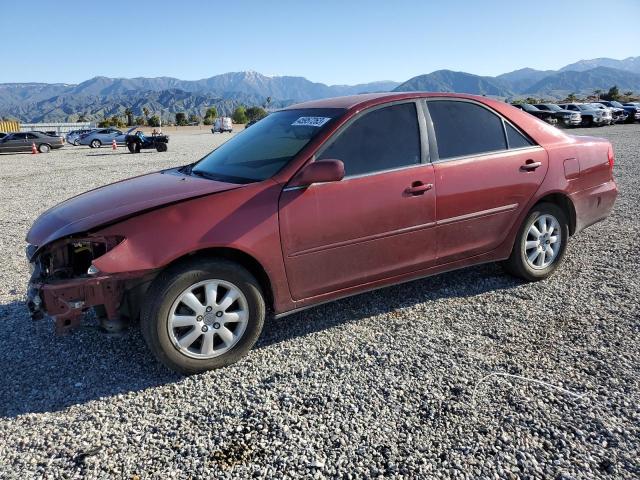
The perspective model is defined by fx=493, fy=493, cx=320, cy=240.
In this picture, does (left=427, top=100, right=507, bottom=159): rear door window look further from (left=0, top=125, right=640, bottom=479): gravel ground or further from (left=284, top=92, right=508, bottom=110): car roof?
(left=0, top=125, right=640, bottom=479): gravel ground

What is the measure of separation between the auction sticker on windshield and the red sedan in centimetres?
2

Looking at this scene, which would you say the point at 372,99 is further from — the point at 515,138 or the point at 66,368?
the point at 66,368

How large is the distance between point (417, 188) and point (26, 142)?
101 ft

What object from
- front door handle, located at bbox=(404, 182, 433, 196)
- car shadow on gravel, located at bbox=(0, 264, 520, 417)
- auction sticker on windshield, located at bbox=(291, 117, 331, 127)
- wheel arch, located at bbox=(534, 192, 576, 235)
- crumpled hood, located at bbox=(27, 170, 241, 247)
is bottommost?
car shadow on gravel, located at bbox=(0, 264, 520, 417)

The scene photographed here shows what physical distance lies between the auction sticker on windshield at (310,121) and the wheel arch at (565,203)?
2.15 metres

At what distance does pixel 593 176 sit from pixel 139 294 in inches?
167

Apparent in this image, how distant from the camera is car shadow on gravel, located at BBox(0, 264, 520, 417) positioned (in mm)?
3049

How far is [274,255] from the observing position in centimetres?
324

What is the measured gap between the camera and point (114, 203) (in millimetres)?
3324

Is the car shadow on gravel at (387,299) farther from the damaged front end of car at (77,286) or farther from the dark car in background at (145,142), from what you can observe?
the dark car in background at (145,142)

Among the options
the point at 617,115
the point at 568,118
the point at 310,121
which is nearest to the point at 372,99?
the point at 310,121

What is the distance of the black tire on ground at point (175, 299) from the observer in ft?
9.70

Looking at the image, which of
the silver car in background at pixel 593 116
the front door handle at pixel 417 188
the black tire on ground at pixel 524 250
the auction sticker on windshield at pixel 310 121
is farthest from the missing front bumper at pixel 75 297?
the silver car in background at pixel 593 116

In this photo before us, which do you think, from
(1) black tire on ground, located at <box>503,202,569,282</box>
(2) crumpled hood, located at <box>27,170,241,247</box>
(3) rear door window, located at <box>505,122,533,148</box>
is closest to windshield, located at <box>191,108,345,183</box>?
(2) crumpled hood, located at <box>27,170,241,247</box>
